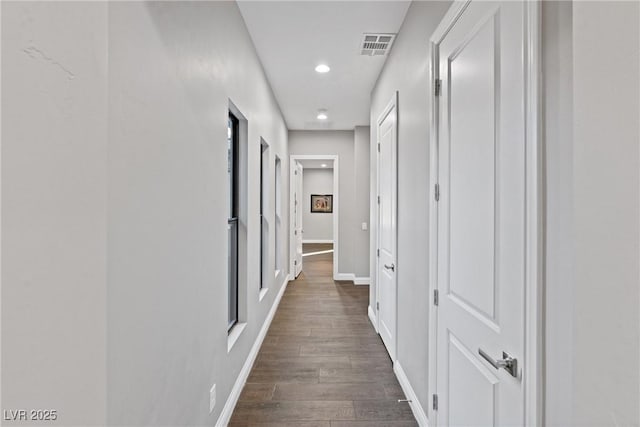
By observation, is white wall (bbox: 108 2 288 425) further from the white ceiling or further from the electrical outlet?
the white ceiling

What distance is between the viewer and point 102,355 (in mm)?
873

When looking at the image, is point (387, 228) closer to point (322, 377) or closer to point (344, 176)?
point (322, 377)

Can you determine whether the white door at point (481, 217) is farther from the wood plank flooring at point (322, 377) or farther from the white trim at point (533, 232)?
the wood plank flooring at point (322, 377)

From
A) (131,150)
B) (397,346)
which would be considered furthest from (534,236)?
(397,346)

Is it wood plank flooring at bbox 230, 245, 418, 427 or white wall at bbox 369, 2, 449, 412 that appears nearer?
white wall at bbox 369, 2, 449, 412

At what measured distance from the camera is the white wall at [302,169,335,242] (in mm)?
12023

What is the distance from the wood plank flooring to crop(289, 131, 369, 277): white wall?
70.1 inches

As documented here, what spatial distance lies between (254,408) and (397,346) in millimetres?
1206

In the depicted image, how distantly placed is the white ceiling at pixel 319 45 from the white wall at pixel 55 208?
1936mm

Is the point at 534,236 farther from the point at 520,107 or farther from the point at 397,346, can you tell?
the point at 397,346

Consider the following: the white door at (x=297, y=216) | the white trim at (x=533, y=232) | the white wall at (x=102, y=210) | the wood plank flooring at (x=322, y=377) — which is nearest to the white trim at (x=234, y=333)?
the wood plank flooring at (x=322, y=377)

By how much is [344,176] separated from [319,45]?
3.53 metres

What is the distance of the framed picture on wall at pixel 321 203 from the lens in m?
12.1

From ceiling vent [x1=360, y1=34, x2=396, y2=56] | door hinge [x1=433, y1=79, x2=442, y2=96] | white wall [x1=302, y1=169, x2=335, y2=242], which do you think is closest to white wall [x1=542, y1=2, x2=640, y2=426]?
door hinge [x1=433, y1=79, x2=442, y2=96]
